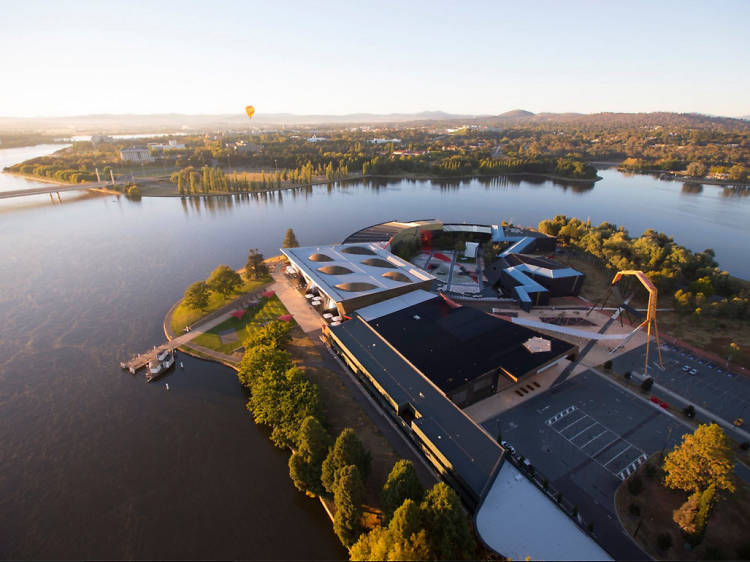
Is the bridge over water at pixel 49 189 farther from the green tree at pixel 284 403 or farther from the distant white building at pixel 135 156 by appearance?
the green tree at pixel 284 403

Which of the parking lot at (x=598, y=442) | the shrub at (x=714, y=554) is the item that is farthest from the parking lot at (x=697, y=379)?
the shrub at (x=714, y=554)

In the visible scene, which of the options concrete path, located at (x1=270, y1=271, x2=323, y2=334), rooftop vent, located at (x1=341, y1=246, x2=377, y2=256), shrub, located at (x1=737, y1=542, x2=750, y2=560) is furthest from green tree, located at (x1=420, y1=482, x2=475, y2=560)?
rooftop vent, located at (x1=341, y1=246, x2=377, y2=256)

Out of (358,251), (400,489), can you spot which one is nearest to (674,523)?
(400,489)

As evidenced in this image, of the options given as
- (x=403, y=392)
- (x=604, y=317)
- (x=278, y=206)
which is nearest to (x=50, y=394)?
(x=403, y=392)

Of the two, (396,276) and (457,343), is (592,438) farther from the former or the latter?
(396,276)

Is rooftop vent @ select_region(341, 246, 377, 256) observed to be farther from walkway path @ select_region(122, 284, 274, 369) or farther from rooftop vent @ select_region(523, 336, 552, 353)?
rooftop vent @ select_region(523, 336, 552, 353)

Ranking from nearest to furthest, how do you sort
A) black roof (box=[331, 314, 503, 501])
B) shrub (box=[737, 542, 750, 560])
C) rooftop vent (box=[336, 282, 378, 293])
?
shrub (box=[737, 542, 750, 560]) < black roof (box=[331, 314, 503, 501]) < rooftop vent (box=[336, 282, 378, 293])
